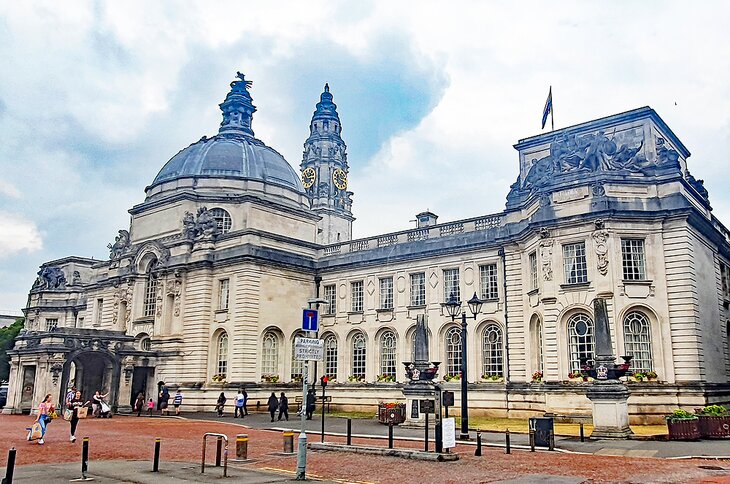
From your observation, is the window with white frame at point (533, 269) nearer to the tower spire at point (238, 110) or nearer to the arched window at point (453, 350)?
the arched window at point (453, 350)

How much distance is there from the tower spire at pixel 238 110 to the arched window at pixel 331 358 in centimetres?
2250

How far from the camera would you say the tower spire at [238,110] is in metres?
60.4

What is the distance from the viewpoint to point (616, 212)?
3173 cm

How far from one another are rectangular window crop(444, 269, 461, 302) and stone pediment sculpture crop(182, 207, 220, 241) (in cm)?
1616

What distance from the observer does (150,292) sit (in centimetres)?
4800

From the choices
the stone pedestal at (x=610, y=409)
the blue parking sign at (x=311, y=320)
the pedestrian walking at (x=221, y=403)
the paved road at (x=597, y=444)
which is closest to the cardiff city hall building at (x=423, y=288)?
the pedestrian walking at (x=221, y=403)

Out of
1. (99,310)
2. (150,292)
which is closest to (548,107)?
(150,292)

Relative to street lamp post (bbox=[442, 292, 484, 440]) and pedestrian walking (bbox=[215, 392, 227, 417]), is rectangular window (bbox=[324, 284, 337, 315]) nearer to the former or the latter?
pedestrian walking (bbox=[215, 392, 227, 417])

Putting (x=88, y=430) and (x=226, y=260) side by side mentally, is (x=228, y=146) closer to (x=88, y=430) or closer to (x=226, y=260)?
(x=226, y=260)

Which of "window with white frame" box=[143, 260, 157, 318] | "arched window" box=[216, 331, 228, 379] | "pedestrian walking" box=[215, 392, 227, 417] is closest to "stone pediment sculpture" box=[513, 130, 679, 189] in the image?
"pedestrian walking" box=[215, 392, 227, 417]

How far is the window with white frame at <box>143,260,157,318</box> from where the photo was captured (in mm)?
47438

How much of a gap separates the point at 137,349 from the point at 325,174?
45.3 m

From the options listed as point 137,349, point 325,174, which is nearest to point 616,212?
point 137,349

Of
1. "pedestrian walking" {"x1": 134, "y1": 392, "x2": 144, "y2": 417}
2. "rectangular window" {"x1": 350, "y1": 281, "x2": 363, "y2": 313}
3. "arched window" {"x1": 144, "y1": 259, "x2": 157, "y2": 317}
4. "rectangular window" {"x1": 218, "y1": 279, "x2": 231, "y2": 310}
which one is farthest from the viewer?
"arched window" {"x1": 144, "y1": 259, "x2": 157, "y2": 317}
